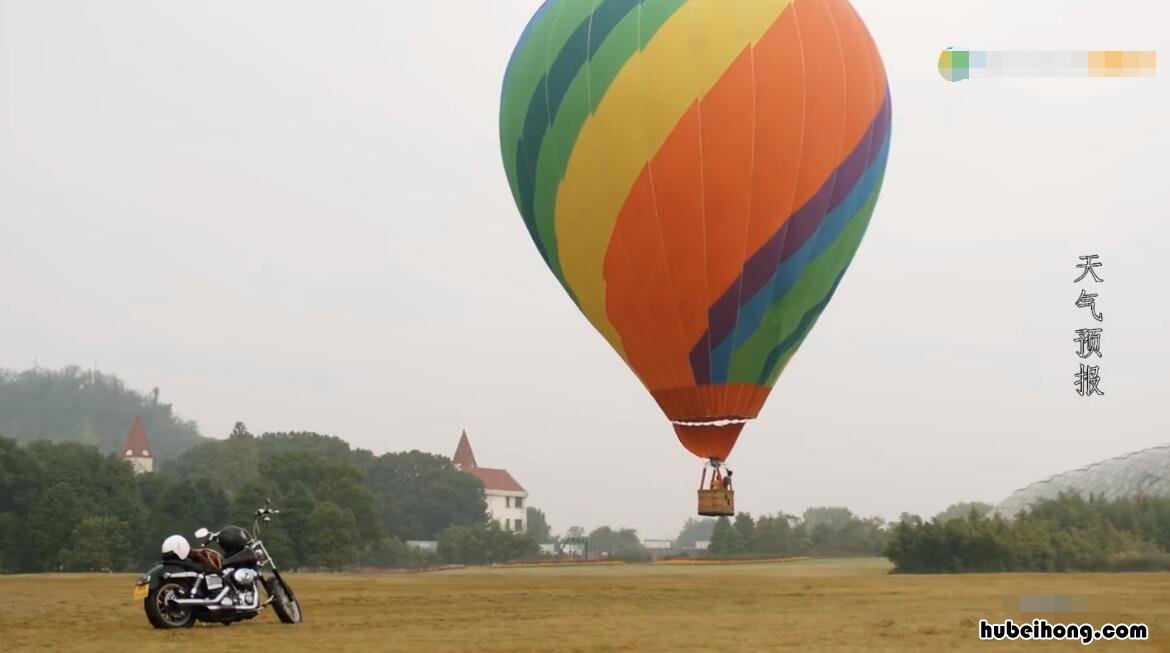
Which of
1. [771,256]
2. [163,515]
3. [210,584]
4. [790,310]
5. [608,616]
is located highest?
[771,256]

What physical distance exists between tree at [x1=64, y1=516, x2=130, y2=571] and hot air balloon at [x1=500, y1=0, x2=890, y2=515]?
3368 centimetres

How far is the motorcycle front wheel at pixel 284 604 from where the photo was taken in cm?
1680

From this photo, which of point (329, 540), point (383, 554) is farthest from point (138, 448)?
point (329, 540)

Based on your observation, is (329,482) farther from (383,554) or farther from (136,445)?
(136,445)

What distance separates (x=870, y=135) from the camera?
75.7 ft

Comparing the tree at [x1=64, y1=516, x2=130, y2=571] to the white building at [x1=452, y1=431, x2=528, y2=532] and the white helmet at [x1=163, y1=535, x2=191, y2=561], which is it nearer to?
the white helmet at [x1=163, y1=535, x2=191, y2=561]

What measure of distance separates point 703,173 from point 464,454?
11955 centimetres

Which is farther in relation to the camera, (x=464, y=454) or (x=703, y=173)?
(x=464, y=454)

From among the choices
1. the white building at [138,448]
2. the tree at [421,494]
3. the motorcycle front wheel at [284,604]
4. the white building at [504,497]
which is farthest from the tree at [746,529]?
the white building at [138,448]

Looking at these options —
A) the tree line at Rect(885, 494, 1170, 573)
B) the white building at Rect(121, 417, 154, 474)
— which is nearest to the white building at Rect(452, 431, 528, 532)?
the white building at Rect(121, 417, 154, 474)

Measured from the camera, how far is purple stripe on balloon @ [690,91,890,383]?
21.6 m

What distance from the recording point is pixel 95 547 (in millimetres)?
50000

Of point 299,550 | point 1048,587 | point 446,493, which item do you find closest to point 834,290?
point 1048,587

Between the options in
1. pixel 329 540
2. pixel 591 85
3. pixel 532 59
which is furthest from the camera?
pixel 329 540
